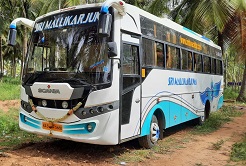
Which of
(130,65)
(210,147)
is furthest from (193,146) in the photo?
(130,65)

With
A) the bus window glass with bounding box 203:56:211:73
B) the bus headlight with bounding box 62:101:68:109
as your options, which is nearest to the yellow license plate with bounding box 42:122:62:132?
the bus headlight with bounding box 62:101:68:109

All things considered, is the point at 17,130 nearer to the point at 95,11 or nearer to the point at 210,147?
the point at 95,11

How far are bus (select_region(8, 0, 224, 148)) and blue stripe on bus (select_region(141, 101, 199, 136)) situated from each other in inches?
1.7

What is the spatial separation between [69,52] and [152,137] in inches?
112

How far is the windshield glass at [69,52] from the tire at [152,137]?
6.63 feet

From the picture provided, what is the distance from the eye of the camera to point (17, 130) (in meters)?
8.62

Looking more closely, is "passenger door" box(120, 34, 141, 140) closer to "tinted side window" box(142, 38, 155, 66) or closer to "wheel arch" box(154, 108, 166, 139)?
"tinted side window" box(142, 38, 155, 66)

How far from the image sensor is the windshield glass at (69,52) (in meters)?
5.56

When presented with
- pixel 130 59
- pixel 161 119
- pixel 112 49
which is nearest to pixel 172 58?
pixel 161 119

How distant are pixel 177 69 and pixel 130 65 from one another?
2572mm

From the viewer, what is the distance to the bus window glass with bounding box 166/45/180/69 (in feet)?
25.6

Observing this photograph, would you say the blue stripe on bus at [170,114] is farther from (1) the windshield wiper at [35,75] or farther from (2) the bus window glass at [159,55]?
(1) the windshield wiper at [35,75]

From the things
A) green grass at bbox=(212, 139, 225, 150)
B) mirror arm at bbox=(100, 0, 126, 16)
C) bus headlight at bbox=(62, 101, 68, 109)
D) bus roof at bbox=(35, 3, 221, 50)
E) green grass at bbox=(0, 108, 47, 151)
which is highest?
bus roof at bbox=(35, 3, 221, 50)

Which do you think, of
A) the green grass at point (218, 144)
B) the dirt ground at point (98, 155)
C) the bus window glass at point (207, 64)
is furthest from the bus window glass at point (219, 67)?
the green grass at point (218, 144)
